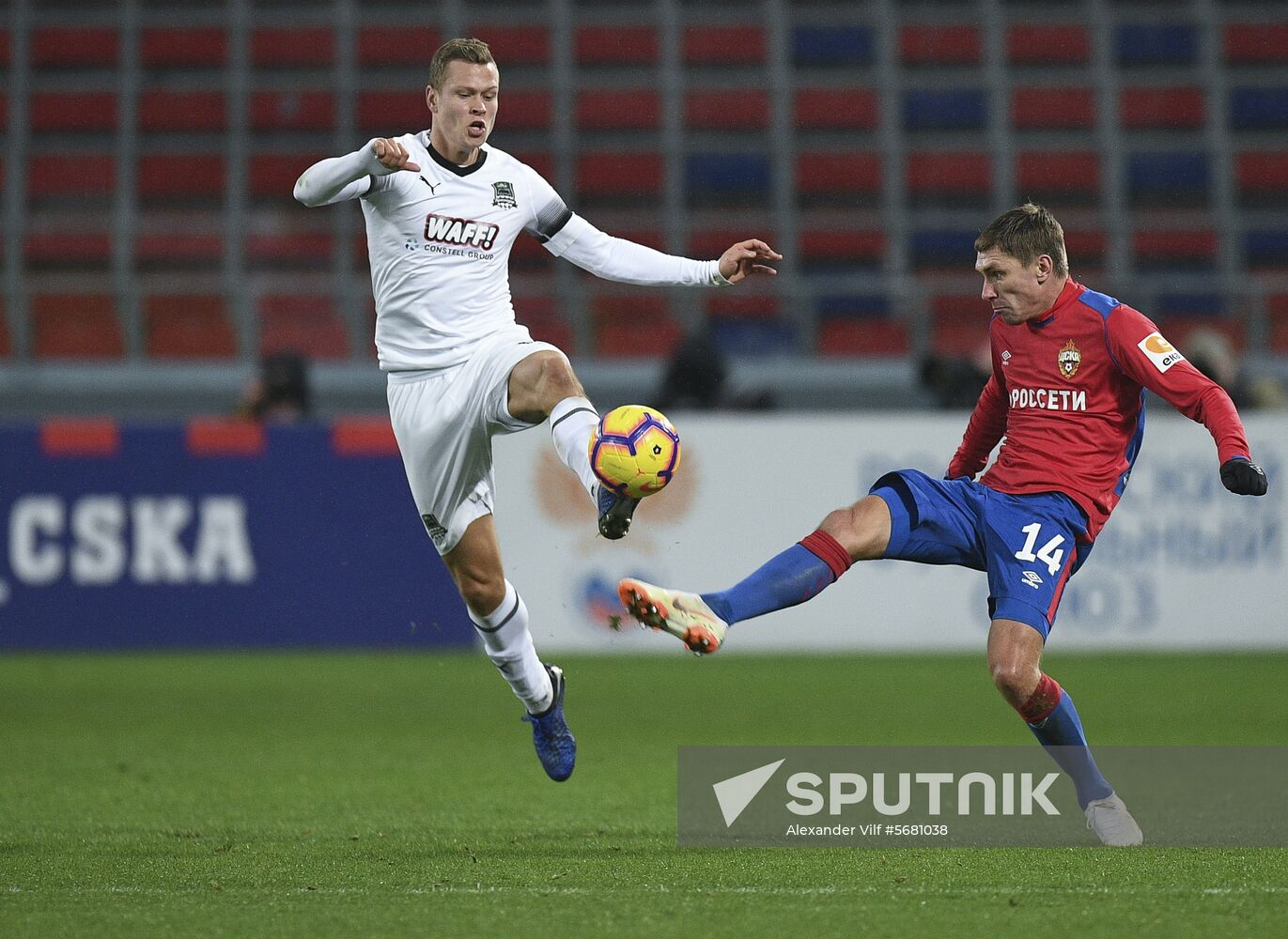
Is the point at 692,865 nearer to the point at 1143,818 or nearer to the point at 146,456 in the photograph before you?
the point at 1143,818

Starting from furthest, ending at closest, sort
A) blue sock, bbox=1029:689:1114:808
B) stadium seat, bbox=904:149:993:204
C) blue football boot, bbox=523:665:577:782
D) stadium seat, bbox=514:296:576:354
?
stadium seat, bbox=904:149:993:204, stadium seat, bbox=514:296:576:354, blue football boot, bbox=523:665:577:782, blue sock, bbox=1029:689:1114:808

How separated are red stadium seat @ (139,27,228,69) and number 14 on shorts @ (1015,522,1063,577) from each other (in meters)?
13.6

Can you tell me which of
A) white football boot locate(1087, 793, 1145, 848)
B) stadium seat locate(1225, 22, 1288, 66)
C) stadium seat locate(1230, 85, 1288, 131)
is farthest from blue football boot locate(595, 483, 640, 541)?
stadium seat locate(1225, 22, 1288, 66)

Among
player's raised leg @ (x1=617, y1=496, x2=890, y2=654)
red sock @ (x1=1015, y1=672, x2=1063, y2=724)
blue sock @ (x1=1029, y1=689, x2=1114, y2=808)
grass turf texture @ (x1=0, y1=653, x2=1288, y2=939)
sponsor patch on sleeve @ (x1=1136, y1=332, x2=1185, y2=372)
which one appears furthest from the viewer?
blue sock @ (x1=1029, y1=689, x2=1114, y2=808)

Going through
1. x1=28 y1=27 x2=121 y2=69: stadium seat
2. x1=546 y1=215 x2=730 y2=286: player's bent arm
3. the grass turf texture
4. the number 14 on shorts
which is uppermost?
x1=28 y1=27 x2=121 y2=69: stadium seat

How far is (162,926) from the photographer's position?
159 inches

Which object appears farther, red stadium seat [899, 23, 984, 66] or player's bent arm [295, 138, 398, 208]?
red stadium seat [899, 23, 984, 66]

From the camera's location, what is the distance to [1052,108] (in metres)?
16.8

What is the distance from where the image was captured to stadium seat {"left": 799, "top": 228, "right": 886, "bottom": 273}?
1579 cm

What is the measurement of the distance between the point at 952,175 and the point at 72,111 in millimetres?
8398

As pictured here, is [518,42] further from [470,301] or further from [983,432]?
[983,432]

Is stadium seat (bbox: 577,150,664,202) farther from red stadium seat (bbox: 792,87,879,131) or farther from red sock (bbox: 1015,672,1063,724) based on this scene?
red sock (bbox: 1015,672,1063,724)

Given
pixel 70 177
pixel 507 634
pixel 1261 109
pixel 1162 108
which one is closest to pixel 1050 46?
pixel 1162 108

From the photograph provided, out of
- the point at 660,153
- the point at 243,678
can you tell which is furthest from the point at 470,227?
the point at 660,153
